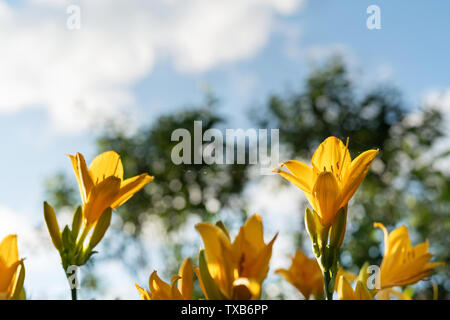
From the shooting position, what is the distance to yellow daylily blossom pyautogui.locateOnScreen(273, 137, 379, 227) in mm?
654

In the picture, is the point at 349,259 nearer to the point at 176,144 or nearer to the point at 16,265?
the point at 16,265

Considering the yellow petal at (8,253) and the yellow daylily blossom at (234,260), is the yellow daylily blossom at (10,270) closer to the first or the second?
the yellow petal at (8,253)

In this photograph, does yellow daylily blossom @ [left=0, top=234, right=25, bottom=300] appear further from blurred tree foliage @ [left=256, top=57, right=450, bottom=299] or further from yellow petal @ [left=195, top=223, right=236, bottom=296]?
blurred tree foliage @ [left=256, top=57, right=450, bottom=299]

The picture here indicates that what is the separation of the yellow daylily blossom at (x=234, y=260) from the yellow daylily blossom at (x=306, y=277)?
48 cm

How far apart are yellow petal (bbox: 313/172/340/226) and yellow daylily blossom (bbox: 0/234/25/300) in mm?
426

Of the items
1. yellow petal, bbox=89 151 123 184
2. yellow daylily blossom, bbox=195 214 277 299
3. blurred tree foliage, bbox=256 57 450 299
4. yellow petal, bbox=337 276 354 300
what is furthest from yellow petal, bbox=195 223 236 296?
blurred tree foliage, bbox=256 57 450 299

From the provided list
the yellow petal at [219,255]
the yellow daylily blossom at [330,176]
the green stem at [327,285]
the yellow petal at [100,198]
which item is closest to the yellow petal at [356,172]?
the yellow daylily blossom at [330,176]

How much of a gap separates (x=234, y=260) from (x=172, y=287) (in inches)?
3.4

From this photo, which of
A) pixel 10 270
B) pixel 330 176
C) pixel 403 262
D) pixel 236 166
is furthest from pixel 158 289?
pixel 236 166

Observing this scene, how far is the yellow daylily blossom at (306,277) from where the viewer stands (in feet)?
3.17

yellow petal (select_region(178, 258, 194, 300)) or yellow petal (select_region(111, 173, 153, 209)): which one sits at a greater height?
yellow petal (select_region(111, 173, 153, 209))

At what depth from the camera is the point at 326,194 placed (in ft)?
2.17
